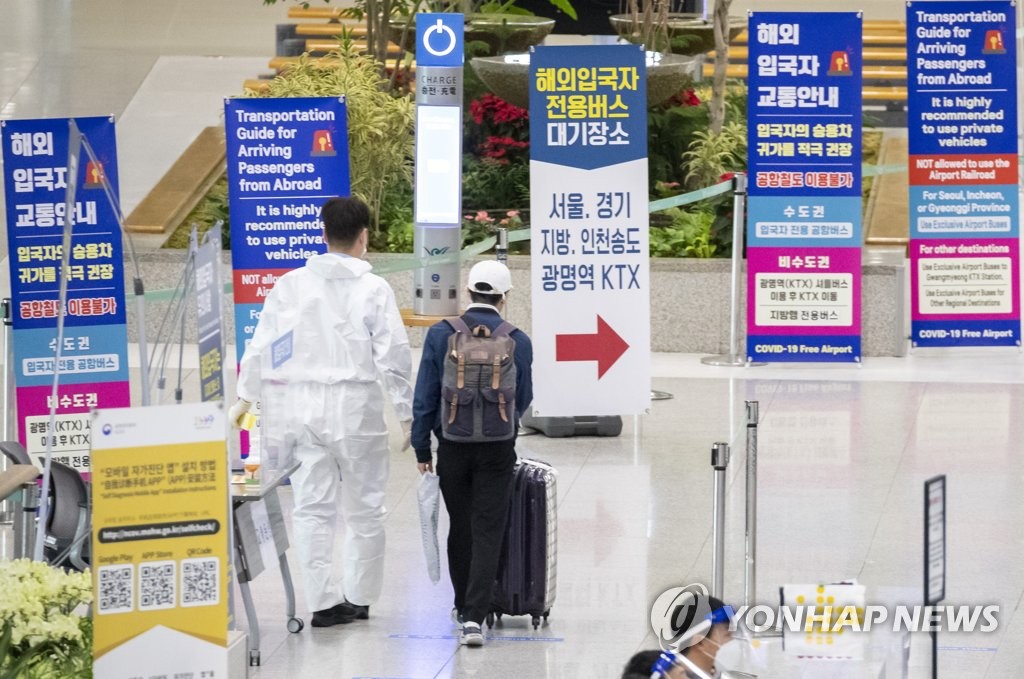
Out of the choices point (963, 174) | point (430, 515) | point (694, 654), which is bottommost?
point (694, 654)

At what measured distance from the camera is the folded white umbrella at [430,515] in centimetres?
648

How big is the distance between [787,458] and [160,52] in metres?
11.2

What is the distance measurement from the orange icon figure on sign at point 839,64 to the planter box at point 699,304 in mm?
1398

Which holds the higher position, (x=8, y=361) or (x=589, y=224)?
(x=589, y=224)

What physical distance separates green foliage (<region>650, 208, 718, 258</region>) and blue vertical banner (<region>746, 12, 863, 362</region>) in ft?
3.27

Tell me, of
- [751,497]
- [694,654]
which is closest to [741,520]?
[751,497]

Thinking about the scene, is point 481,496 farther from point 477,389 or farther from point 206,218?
point 206,218

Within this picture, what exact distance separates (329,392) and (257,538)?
0.60m

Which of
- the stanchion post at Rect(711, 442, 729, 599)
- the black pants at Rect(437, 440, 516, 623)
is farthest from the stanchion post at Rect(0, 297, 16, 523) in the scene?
the stanchion post at Rect(711, 442, 729, 599)

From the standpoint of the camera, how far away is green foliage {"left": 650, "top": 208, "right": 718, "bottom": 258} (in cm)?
1238

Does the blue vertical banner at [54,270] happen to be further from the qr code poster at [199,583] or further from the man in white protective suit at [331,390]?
the qr code poster at [199,583]

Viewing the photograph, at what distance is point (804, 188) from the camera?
11.2 meters

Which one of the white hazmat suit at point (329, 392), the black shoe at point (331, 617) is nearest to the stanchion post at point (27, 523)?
the white hazmat suit at point (329, 392)

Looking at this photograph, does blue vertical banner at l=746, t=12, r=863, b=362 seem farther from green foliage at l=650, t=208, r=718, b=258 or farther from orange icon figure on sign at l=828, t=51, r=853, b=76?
green foliage at l=650, t=208, r=718, b=258
